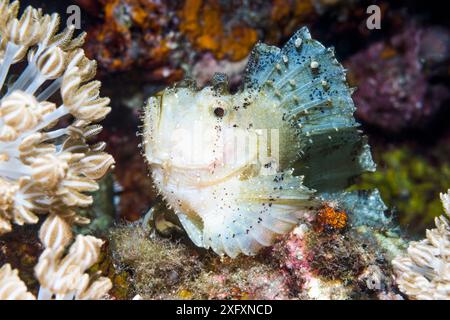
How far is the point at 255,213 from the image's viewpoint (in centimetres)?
321

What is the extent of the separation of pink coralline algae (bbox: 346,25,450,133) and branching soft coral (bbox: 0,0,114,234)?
192 inches

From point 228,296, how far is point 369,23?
4904 mm

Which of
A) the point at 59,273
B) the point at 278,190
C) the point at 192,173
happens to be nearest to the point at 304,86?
the point at 278,190

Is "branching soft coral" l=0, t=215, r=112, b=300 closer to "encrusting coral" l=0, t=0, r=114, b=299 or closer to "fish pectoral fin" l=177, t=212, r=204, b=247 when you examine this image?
"encrusting coral" l=0, t=0, r=114, b=299

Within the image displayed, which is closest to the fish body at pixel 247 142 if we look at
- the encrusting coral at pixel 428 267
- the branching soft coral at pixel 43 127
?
the branching soft coral at pixel 43 127

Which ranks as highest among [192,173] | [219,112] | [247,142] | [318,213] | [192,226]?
[219,112]

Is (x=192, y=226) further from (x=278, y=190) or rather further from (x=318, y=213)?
(x=318, y=213)

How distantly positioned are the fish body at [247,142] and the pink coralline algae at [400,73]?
3.56 meters

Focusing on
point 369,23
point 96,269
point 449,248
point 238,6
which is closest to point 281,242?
point 449,248

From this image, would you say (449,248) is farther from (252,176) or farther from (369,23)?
(369,23)

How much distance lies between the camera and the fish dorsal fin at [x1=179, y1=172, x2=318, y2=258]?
316 centimetres

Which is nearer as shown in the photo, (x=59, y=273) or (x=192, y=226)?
(x=59, y=273)

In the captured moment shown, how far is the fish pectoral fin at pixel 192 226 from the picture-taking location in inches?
131

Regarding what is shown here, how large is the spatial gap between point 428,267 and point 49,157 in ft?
8.55
